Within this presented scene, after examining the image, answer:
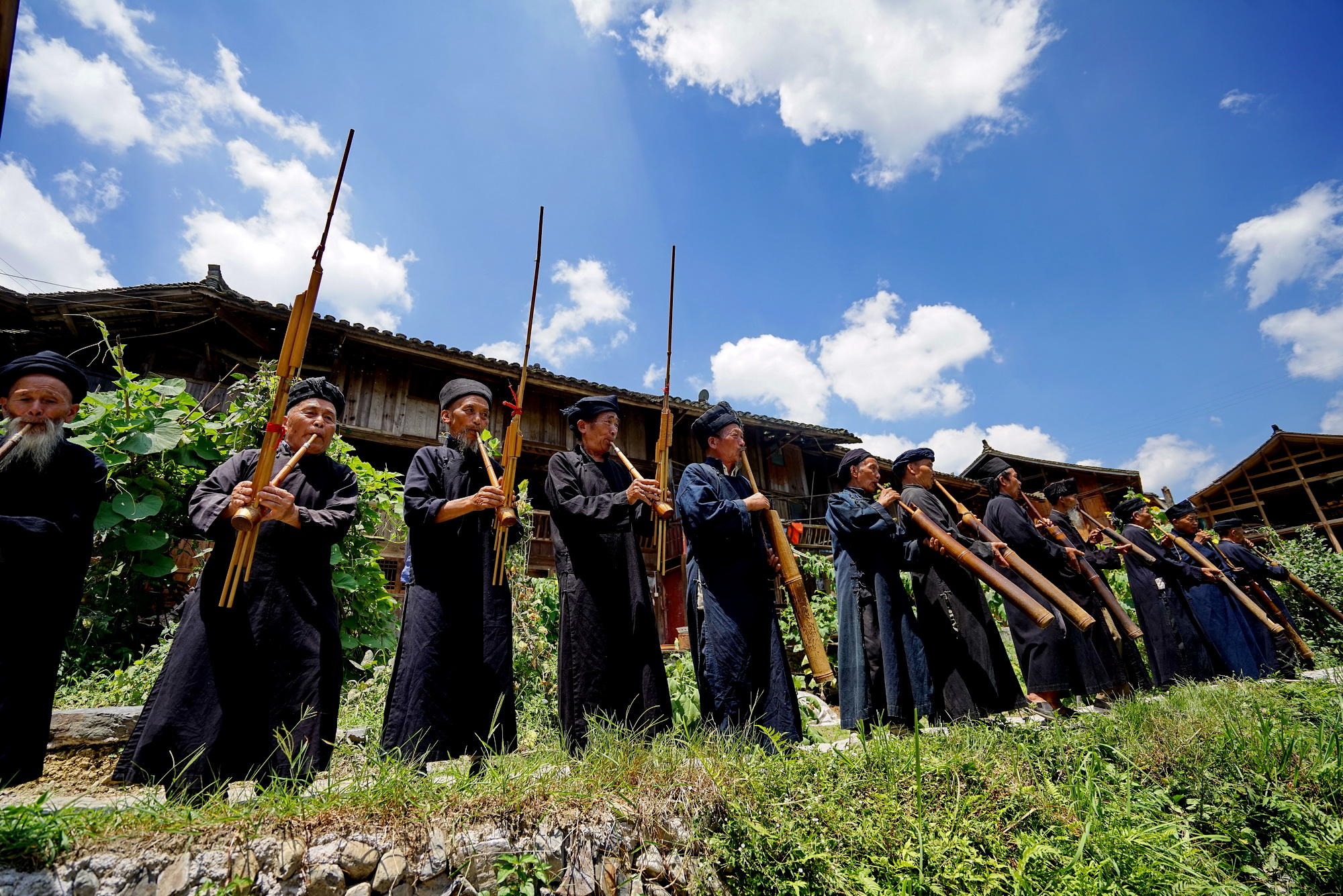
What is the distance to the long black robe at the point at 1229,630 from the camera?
6.93m

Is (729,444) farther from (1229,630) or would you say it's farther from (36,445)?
(1229,630)

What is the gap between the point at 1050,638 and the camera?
486 centimetres

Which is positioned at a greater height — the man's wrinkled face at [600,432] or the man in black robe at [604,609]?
the man's wrinkled face at [600,432]

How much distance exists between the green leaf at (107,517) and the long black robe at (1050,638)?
6.28m

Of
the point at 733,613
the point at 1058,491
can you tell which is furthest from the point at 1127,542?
the point at 733,613

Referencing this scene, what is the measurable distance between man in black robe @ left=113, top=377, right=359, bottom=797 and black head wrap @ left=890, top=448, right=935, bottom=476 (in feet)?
13.7

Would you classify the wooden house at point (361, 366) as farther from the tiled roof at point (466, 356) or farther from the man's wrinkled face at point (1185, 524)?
the man's wrinkled face at point (1185, 524)

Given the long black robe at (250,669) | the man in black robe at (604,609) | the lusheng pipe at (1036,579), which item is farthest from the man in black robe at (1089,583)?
the long black robe at (250,669)

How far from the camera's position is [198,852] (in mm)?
1761

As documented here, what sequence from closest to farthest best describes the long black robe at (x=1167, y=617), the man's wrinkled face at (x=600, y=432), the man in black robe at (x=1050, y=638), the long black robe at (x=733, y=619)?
1. the long black robe at (x=733, y=619)
2. the man's wrinkled face at (x=600, y=432)
3. the man in black robe at (x=1050, y=638)
4. the long black robe at (x=1167, y=617)

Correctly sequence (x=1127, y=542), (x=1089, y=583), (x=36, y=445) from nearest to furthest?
1. (x=36, y=445)
2. (x=1089, y=583)
3. (x=1127, y=542)

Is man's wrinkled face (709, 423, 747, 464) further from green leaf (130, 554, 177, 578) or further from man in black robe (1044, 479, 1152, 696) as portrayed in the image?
green leaf (130, 554, 177, 578)

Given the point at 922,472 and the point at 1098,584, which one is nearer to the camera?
the point at 922,472

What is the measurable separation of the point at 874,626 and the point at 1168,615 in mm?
4634
